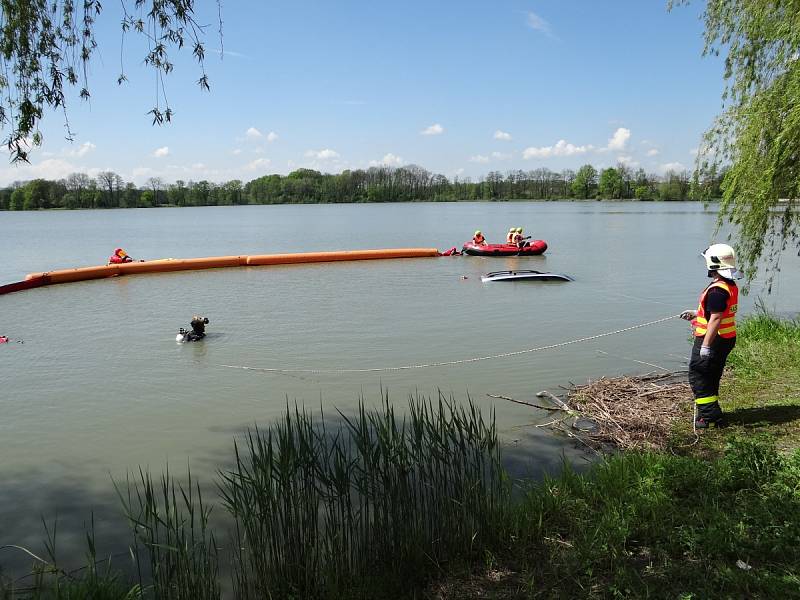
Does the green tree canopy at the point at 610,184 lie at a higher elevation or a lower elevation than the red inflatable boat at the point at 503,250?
higher

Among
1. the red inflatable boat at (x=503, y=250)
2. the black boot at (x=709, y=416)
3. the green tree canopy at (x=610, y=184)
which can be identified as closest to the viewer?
the black boot at (x=709, y=416)

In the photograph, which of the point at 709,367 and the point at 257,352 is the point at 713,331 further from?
the point at 257,352

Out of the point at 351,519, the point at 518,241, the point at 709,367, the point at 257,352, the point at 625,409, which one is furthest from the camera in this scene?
the point at 518,241

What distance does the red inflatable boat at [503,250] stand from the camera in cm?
2909

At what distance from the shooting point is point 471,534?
13.7ft

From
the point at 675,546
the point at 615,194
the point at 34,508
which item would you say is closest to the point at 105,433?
the point at 34,508

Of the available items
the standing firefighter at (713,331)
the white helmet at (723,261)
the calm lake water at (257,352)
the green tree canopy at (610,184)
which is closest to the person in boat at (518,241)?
the calm lake water at (257,352)

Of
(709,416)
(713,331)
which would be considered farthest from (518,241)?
(713,331)

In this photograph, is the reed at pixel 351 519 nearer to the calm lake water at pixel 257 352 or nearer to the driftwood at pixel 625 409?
the calm lake water at pixel 257 352

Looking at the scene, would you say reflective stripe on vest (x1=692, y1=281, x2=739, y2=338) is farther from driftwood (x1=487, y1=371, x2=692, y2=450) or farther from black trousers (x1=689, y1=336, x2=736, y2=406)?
driftwood (x1=487, y1=371, x2=692, y2=450)

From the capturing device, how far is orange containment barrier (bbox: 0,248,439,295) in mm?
20922

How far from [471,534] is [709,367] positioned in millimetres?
3206

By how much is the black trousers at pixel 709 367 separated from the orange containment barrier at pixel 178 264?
2023cm

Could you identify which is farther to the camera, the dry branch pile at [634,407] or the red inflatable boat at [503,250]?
the red inflatable boat at [503,250]
